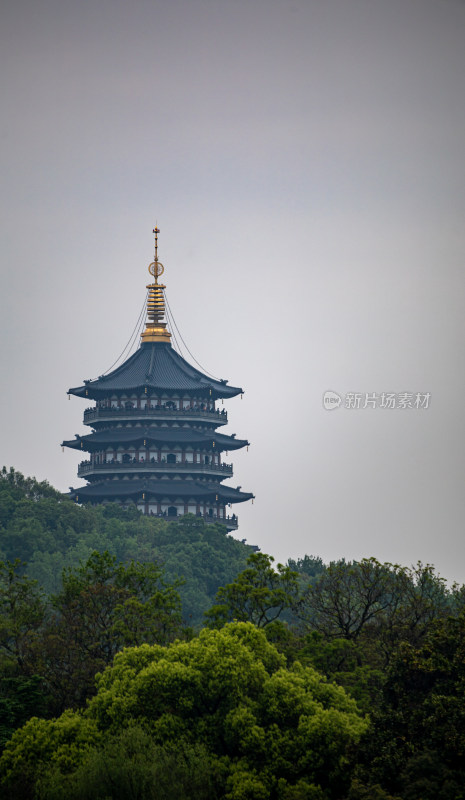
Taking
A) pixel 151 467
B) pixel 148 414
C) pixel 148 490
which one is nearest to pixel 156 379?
pixel 148 414

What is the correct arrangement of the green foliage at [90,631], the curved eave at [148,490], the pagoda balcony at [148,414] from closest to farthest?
1. the green foliage at [90,631]
2. the curved eave at [148,490]
3. the pagoda balcony at [148,414]

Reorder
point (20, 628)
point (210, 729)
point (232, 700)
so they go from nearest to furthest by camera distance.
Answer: point (210, 729) < point (232, 700) < point (20, 628)

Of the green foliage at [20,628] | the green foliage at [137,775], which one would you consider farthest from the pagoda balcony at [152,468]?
the green foliage at [137,775]

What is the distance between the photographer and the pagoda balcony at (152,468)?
96000 millimetres

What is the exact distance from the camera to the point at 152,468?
3777 inches

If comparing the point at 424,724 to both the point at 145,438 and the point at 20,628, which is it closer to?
the point at 20,628

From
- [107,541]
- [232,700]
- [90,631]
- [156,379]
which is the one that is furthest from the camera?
[156,379]

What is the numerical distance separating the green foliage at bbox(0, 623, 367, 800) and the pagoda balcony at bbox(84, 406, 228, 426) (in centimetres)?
5175

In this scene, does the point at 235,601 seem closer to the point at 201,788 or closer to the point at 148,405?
the point at 201,788

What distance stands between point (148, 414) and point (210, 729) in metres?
54.9

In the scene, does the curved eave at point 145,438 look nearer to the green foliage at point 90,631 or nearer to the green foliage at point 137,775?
the green foliage at point 90,631

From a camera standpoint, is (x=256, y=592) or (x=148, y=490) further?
(x=148, y=490)

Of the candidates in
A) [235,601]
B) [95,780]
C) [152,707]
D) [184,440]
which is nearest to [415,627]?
[235,601]

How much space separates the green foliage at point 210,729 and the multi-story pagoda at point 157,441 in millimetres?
51428
